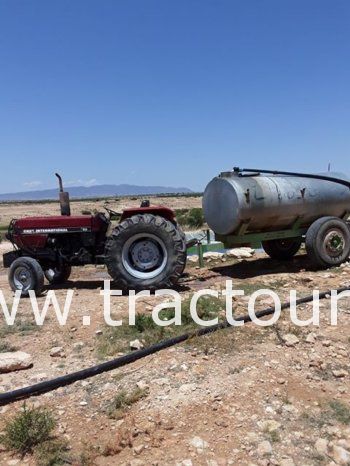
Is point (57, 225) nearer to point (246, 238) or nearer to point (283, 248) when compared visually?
point (246, 238)

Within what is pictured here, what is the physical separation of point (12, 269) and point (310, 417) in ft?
17.7

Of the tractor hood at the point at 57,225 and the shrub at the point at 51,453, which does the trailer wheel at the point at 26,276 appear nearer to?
the tractor hood at the point at 57,225

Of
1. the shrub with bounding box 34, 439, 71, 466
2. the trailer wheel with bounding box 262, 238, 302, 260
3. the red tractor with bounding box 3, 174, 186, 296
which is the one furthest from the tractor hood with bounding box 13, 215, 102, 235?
the shrub with bounding box 34, 439, 71, 466

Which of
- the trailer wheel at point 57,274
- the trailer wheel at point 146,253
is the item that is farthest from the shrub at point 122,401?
the trailer wheel at point 57,274

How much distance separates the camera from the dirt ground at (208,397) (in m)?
3.50

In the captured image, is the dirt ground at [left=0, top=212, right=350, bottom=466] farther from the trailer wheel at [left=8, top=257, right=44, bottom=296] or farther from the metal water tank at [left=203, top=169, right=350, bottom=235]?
the metal water tank at [left=203, top=169, right=350, bottom=235]

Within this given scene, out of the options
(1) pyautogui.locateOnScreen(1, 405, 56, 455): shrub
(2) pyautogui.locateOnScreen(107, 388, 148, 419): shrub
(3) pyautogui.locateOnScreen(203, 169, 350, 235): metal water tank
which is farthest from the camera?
(3) pyautogui.locateOnScreen(203, 169, 350, 235): metal water tank

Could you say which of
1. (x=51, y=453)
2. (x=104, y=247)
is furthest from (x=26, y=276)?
(x=51, y=453)

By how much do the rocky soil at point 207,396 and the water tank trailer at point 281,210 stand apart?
2.50m

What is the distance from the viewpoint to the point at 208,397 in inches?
161

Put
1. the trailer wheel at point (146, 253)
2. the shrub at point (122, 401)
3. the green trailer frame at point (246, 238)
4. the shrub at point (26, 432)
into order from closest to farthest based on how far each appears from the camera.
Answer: the shrub at point (26, 432), the shrub at point (122, 401), the trailer wheel at point (146, 253), the green trailer frame at point (246, 238)

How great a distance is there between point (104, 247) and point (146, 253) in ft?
2.53

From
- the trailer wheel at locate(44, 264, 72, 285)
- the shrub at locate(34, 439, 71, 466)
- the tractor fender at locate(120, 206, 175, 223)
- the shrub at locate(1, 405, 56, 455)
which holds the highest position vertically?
the tractor fender at locate(120, 206, 175, 223)

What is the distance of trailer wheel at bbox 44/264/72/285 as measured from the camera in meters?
8.45
